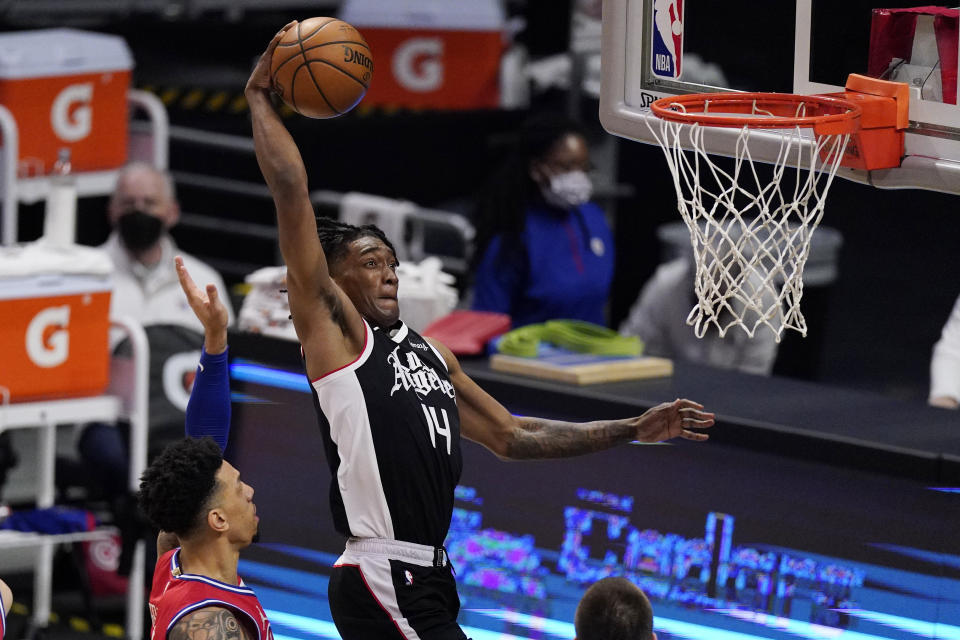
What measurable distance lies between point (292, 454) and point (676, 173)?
8.30 ft

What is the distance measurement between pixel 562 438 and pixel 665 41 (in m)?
1.45

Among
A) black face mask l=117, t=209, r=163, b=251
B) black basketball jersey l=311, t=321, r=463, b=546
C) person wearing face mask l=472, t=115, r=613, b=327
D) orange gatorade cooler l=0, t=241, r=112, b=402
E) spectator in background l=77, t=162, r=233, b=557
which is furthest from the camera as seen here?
black face mask l=117, t=209, r=163, b=251

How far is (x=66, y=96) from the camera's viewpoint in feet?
29.7

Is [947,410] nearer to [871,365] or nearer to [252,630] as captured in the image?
[252,630]

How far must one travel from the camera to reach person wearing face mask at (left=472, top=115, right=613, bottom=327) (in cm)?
787

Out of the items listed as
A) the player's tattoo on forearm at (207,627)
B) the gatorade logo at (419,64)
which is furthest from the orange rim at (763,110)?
the gatorade logo at (419,64)

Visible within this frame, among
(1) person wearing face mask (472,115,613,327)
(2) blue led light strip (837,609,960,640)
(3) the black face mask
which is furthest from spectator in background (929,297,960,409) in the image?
(3) the black face mask

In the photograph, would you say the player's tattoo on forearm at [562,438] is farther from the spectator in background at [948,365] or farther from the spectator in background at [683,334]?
the spectator in background at [683,334]

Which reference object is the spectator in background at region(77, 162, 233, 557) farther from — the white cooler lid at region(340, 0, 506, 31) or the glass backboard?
the white cooler lid at region(340, 0, 506, 31)

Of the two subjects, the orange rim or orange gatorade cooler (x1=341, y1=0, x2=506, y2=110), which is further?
orange gatorade cooler (x1=341, y1=0, x2=506, y2=110)

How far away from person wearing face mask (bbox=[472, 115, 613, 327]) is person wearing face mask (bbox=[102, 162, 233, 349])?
1468mm

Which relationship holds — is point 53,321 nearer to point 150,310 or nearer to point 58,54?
point 150,310

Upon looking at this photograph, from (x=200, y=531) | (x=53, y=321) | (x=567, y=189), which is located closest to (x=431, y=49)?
(x=567, y=189)

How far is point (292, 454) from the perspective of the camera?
277 inches
